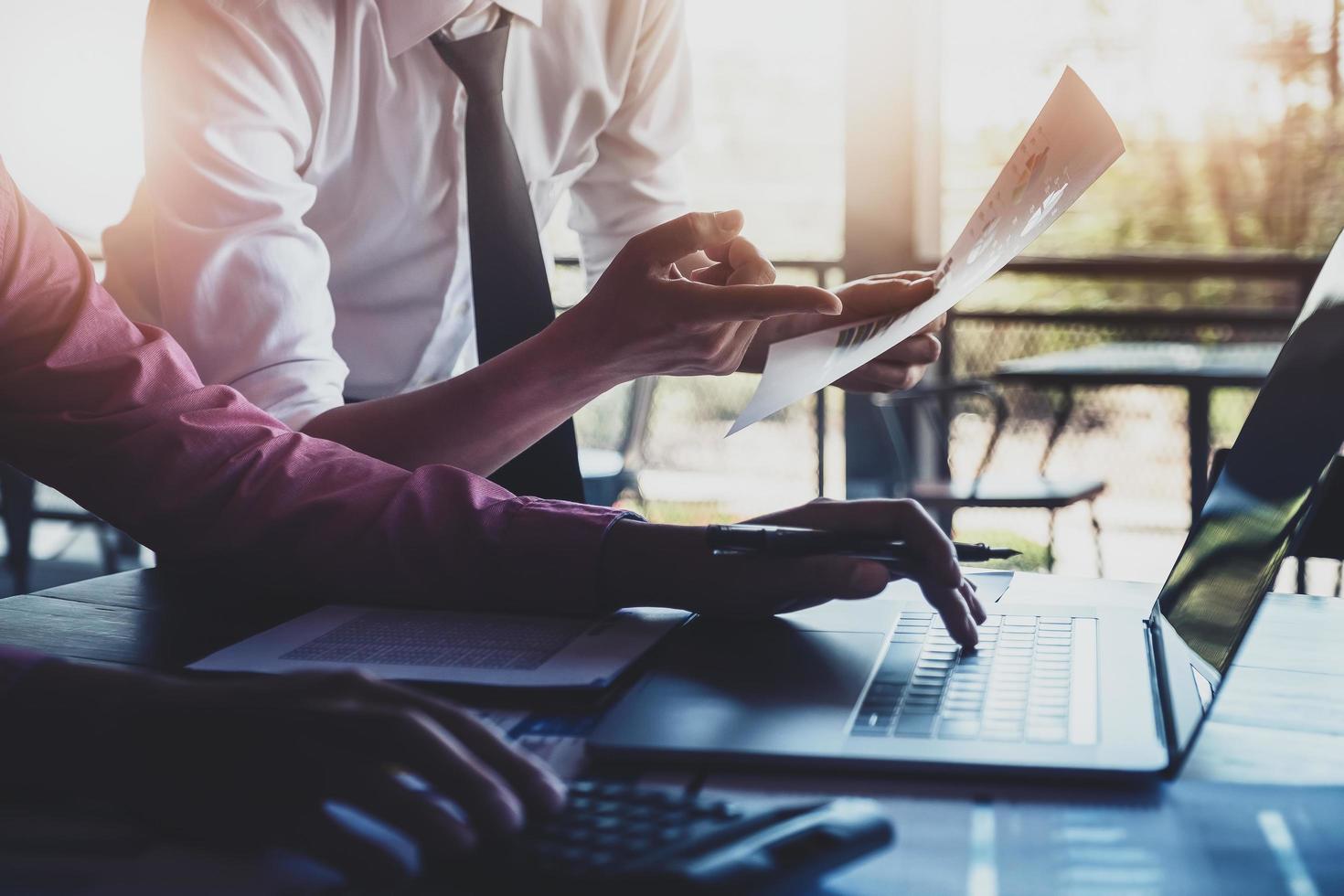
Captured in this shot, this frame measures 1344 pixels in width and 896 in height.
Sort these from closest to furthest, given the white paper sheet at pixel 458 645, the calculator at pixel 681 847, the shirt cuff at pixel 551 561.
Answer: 1. the calculator at pixel 681 847
2. the white paper sheet at pixel 458 645
3. the shirt cuff at pixel 551 561

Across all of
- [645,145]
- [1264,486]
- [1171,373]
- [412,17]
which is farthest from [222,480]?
[1171,373]

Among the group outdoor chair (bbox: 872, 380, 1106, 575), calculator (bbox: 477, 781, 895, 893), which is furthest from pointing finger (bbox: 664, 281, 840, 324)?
outdoor chair (bbox: 872, 380, 1106, 575)

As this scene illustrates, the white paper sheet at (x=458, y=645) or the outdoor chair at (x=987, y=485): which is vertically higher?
the white paper sheet at (x=458, y=645)

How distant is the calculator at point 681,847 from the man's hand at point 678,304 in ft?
1.68

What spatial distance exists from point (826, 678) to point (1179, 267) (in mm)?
3655

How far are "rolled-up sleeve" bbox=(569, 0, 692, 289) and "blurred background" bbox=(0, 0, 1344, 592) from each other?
73.3 inches

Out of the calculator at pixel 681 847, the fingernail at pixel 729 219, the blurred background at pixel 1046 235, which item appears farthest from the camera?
the blurred background at pixel 1046 235

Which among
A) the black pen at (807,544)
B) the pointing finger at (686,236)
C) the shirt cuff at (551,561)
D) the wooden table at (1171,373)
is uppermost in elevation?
the pointing finger at (686,236)

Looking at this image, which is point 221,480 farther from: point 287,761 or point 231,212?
point 287,761

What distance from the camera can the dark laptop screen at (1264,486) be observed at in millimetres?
643

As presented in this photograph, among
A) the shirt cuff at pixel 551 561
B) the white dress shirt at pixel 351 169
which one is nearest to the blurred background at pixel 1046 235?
the white dress shirt at pixel 351 169

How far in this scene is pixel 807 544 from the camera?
75 centimetres

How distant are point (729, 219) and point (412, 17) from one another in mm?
523

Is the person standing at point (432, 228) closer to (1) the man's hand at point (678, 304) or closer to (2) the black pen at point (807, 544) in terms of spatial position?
(1) the man's hand at point (678, 304)
